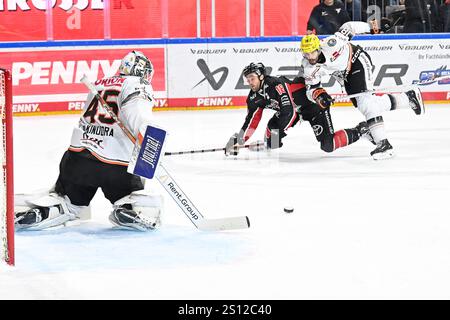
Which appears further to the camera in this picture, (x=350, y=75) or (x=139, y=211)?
(x=350, y=75)

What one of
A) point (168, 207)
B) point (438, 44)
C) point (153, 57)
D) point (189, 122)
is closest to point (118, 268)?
point (168, 207)

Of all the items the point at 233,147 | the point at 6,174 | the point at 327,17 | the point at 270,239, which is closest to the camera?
the point at 6,174

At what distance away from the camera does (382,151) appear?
654 centimetres

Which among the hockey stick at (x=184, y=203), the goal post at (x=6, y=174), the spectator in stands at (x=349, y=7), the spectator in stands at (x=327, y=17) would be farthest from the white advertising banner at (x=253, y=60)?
the goal post at (x=6, y=174)

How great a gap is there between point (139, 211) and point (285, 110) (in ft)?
8.24

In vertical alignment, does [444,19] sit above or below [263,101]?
above

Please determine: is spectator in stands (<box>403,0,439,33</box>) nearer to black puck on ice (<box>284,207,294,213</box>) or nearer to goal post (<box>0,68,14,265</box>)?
black puck on ice (<box>284,207,294,213</box>)

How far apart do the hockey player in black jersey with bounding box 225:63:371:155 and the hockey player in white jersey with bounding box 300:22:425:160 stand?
0.27ft

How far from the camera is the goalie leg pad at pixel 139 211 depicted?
13.9ft

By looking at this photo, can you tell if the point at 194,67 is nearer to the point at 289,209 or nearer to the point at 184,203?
the point at 289,209

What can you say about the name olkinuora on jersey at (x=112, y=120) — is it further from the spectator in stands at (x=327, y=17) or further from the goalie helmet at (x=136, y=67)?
the spectator in stands at (x=327, y=17)

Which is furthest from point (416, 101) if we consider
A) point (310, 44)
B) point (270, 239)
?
point (270, 239)

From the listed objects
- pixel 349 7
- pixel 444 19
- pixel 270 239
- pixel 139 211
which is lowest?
pixel 270 239

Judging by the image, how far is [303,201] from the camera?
505 cm
